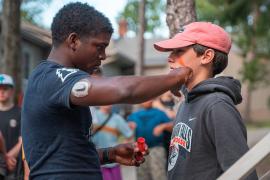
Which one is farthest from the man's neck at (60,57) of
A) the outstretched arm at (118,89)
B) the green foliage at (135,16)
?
the green foliage at (135,16)

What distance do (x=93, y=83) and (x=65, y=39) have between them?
0.45 metres

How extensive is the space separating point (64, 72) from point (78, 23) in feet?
0.96

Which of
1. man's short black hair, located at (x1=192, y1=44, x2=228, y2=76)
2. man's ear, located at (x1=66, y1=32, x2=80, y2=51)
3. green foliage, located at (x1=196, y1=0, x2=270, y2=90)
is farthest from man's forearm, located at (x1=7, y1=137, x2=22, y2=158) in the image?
green foliage, located at (x1=196, y1=0, x2=270, y2=90)

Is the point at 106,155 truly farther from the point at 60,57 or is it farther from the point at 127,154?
the point at 60,57

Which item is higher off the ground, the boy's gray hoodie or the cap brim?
the cap brim

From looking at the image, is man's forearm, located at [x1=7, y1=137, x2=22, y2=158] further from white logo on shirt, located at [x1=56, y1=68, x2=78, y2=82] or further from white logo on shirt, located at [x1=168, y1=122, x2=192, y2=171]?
white logo on shirt, located at [x1=56, y1=68, x2=78, y2=82]

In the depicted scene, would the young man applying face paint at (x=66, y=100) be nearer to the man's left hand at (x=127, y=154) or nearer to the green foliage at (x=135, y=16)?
the man's left hand at (x=127, y=154)

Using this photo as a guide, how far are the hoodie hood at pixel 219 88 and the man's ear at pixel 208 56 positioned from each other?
13 cm

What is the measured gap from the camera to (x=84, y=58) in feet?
8.68

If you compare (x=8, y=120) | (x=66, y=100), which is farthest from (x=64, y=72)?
(x=8, y=120)

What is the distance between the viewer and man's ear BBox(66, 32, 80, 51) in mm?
2625

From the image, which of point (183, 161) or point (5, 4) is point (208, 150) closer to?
point (183, 161)

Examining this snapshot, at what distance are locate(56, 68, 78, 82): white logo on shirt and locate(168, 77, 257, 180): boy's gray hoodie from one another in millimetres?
690

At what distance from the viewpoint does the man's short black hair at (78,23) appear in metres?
2.63
